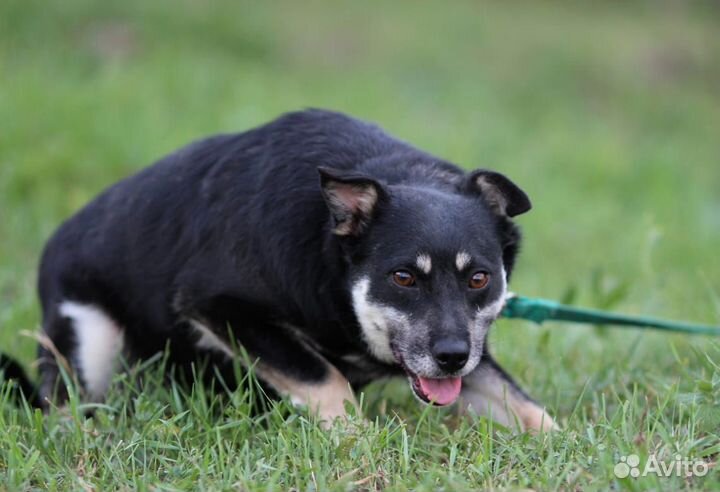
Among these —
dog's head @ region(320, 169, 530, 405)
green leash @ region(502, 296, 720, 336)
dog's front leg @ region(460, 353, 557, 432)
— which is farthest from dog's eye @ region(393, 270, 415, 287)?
green leash @ region(502, 296, 720, 336)

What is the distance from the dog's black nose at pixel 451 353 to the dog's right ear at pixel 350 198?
582 mm

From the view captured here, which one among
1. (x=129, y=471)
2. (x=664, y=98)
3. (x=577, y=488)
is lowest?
(x=664, y=98)

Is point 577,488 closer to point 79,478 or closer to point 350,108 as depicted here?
point 79,478

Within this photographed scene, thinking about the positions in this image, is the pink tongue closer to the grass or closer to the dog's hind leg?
the grass

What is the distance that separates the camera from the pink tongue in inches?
146

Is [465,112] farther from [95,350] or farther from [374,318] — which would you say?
[374,318]

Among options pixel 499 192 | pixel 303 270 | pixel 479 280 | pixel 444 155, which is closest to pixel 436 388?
pixel 479 280

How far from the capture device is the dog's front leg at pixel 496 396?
3.95m

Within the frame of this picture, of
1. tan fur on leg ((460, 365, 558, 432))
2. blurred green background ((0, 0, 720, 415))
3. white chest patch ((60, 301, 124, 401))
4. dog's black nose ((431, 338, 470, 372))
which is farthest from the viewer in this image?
blurred green background ((0, 0, 720, 415))

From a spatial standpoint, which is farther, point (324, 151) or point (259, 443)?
point (324, 151)

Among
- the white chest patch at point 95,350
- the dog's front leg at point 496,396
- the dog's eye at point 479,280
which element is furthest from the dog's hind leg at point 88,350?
the dog's eye at point 479,280

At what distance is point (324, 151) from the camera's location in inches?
163

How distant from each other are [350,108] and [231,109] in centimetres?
153

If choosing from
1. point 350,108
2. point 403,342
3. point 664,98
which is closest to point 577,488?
point 403,342
